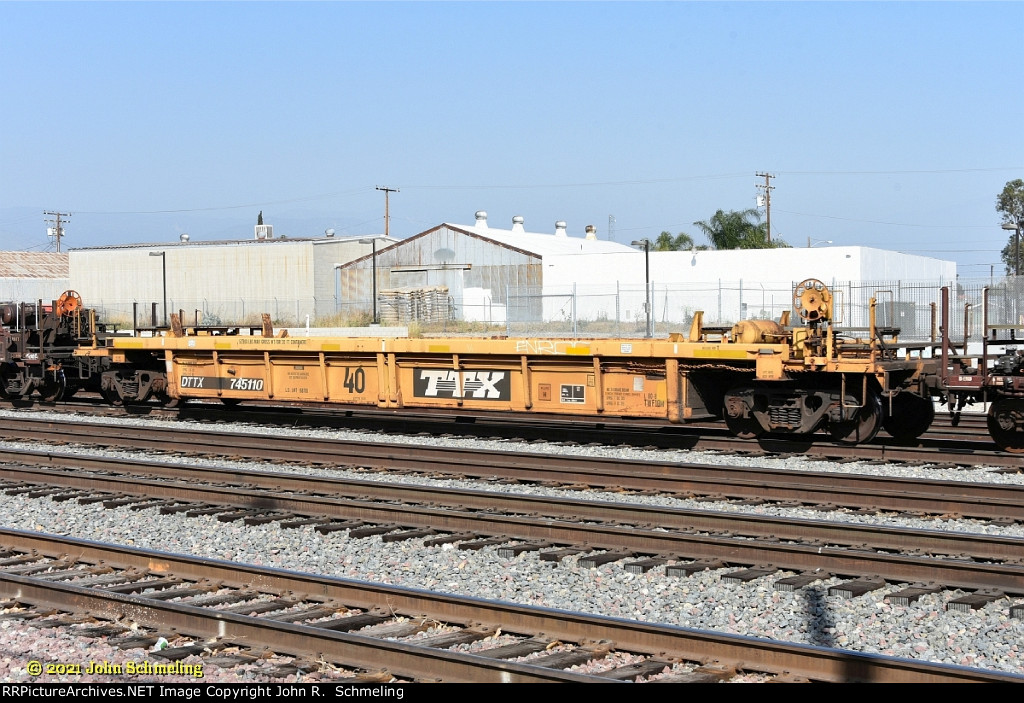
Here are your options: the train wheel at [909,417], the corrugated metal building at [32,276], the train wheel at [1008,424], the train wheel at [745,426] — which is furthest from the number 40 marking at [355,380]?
the corrugated metal building at [32,276]

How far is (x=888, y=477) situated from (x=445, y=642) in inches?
268

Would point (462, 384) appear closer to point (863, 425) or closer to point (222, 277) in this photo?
point (863, 425)

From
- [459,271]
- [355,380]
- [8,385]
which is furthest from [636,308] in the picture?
[355,380]

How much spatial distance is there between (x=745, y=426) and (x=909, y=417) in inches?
88.4

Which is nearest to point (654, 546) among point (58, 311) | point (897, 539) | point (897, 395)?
point (897, 539)

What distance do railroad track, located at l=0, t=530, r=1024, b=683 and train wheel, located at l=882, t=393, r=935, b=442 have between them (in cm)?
959

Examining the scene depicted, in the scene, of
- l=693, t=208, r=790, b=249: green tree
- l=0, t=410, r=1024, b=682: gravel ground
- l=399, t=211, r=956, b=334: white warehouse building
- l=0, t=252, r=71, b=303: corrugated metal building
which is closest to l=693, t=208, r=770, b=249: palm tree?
l=693, t=208, r=790, b=249: green tree

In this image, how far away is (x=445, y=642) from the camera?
6371 millimetres

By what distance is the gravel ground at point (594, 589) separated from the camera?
21.4 feet

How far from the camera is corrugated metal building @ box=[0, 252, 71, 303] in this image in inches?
2936

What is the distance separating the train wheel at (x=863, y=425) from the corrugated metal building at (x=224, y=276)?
153 feet

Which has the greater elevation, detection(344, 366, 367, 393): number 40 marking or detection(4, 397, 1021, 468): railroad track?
detection(344, 366, 367, 393): number 40 marking

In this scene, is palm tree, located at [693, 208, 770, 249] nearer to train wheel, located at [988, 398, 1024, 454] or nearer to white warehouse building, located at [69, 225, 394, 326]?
white warehouse building, located at [69, 225, 394, 326]
